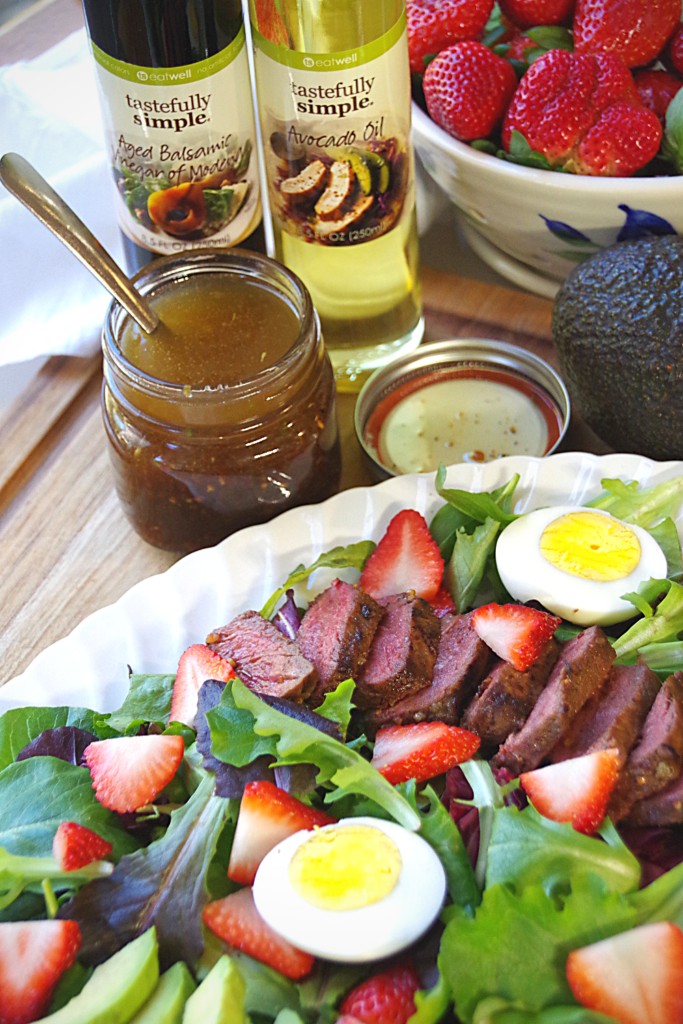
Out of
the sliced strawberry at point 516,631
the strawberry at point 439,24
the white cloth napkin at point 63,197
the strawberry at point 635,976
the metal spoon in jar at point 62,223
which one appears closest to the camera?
the strawberry at point 635,976

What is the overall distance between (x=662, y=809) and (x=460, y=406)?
2.84 feet

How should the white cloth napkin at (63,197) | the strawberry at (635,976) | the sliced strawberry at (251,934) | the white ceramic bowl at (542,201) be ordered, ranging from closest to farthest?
the strawberry at (635,976) → the sliced strawberry at (251,934) → the white ceramic bowl at (542,201) → the white cloth napkin at (63,197)

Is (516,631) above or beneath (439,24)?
beneath

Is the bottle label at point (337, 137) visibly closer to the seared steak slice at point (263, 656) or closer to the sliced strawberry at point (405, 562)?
the sliced strawberry at point (405, 562)

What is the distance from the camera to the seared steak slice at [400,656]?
4.86 feet

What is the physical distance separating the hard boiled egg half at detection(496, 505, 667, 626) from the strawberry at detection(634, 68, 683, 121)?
2.47 feet

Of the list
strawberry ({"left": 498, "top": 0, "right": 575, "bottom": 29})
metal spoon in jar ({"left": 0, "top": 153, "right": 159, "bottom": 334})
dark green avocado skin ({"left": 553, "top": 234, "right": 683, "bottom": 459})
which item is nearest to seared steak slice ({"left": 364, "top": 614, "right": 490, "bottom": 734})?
dark green avocado skin ({"left": 553, "top": 234, "right": 683, "bottom": 459})

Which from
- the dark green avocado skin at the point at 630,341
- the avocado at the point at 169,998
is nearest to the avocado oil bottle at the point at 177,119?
the dark green avocado skin at the point at 630,341

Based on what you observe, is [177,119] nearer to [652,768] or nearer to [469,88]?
[469,88]

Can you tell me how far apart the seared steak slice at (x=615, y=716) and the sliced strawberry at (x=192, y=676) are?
419mm

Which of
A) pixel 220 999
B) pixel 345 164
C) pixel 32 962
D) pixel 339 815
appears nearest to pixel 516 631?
pixel 339 815

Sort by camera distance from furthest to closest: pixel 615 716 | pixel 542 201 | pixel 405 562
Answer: pixel 542 201
pixel 405 562
pixel 615 716

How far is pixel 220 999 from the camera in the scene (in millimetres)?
1151

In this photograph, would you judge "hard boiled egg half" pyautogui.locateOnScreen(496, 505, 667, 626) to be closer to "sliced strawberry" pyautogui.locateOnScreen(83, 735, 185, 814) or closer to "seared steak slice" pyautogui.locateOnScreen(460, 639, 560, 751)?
"seared steak slice" pyautogui.locateOnScreen(460, 639, 560, 751)
